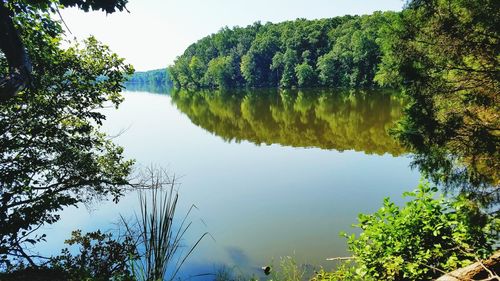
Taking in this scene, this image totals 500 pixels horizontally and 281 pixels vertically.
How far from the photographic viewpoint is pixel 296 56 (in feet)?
287

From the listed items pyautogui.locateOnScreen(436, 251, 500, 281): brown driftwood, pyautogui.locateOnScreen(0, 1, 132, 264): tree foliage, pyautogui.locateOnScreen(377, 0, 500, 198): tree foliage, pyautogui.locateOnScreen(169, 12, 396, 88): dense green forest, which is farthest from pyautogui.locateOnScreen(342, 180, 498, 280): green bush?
pyautogui.locateOnScreen(169, 12, 396, 88): dense green forest

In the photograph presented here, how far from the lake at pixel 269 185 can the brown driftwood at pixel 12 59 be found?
6.90 meters

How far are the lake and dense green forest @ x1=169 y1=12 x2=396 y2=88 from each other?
120 ft

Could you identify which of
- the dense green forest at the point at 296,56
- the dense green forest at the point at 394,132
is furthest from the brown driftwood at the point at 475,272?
the dense green forest at the point at 296,56

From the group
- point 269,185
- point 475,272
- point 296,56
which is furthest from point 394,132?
point 296,56

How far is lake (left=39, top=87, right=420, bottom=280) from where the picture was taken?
1016 centimetres

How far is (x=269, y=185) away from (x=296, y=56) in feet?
251

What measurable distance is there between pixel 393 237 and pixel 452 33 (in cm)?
541

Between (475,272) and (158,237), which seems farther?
(475,272)

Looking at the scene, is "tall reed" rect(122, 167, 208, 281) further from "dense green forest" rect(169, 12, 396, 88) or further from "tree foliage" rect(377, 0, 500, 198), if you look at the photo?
"dense green forest" rect(169, 12, 396, 88)

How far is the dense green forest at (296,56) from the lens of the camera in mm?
70188

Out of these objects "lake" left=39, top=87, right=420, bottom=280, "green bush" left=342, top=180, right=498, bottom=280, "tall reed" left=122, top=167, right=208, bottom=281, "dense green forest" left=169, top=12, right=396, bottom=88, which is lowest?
"lake" left=39, top=87, right=420, bottom=280

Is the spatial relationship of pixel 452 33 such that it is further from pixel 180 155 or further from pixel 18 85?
pixel 180 155

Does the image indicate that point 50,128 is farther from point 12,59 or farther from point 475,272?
point 475,272
